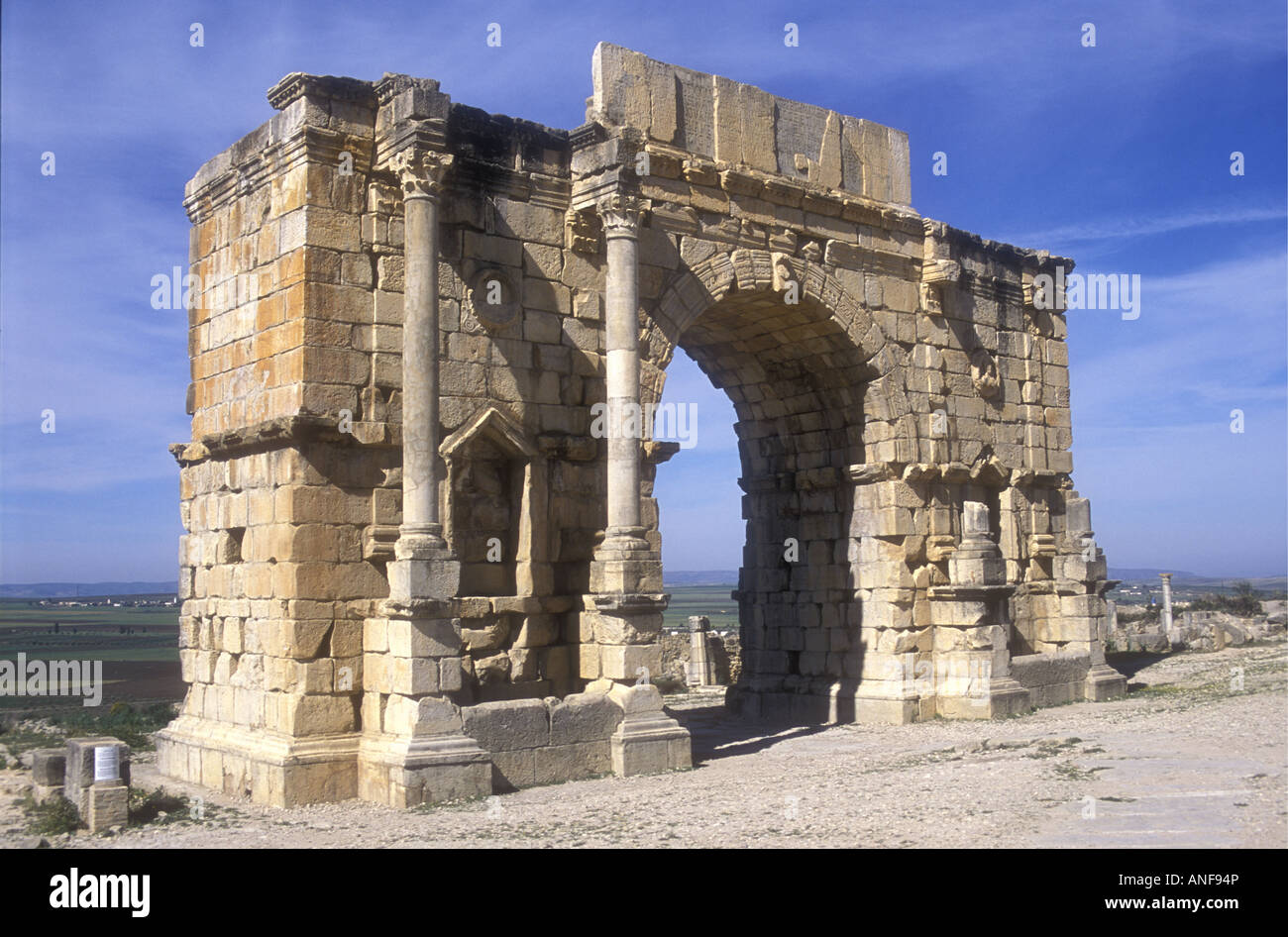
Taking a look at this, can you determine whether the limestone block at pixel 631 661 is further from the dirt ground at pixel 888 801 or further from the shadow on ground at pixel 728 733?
the shadow on ground at pixel 728 733

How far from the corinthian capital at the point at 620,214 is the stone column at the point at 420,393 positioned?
1.67 m

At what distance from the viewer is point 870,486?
14.5m

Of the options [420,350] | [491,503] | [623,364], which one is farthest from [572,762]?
[420,350]

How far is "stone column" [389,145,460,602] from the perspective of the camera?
9.79 metres

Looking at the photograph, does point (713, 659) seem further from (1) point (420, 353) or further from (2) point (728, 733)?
(1) point (420, 353)

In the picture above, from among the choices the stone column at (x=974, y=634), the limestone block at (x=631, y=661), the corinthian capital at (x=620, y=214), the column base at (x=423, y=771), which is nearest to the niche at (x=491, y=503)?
the limestone block at (x=631, y=661)

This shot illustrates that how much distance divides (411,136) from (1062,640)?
10.5 meters

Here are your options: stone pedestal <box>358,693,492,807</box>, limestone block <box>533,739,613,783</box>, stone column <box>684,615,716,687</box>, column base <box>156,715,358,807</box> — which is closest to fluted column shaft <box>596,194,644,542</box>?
limestone block <box>533,739,613,783</box>

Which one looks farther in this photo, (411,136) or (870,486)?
(870,486)

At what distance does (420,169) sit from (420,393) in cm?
183

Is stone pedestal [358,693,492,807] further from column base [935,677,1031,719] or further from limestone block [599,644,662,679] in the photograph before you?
column base [935,677,1031,719]

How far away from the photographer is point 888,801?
28.8 ft

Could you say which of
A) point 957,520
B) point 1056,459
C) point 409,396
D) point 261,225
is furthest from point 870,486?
point 261,225
